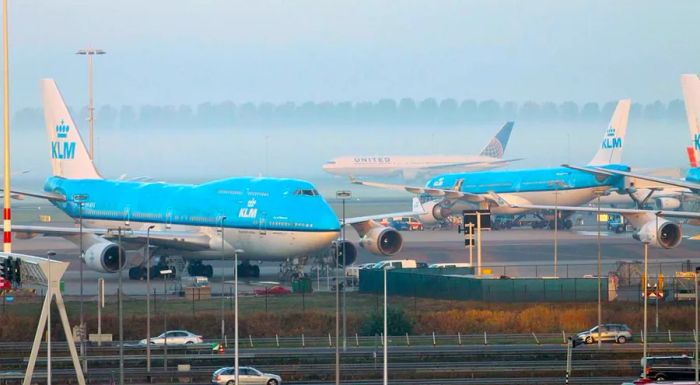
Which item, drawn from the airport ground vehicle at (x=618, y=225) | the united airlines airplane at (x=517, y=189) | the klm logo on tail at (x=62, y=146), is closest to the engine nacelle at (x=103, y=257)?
the klm logo on tail at (x=62, y=146)

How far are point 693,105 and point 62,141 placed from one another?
41410 mm

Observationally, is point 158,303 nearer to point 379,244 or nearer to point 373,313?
point 373,313

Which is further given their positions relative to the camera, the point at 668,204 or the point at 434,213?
the point at 668,204

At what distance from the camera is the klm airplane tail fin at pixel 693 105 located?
8169 centimetres

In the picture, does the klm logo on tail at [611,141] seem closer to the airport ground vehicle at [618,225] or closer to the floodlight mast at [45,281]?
the airport ground vehicle at [618,225]

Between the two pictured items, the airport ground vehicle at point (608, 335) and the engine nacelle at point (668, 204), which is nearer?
the airport ground vehicle at point (608, 335)

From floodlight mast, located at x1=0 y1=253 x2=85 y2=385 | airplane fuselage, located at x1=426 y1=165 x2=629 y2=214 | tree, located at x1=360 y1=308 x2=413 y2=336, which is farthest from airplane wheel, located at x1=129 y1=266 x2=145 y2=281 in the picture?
airplane fuselage, located at x1=426 y1=165 x2=629 y2=214

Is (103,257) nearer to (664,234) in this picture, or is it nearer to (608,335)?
(608,335)

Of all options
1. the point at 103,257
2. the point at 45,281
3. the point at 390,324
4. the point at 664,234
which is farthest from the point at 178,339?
the point at 664,234

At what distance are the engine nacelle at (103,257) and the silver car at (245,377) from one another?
30431 mm

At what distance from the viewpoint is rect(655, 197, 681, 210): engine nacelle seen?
5256 inches

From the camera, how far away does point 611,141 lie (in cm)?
13738

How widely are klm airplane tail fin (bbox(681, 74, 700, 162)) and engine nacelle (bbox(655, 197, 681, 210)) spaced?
50.6 meters

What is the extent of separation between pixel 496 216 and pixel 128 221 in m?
50.0
